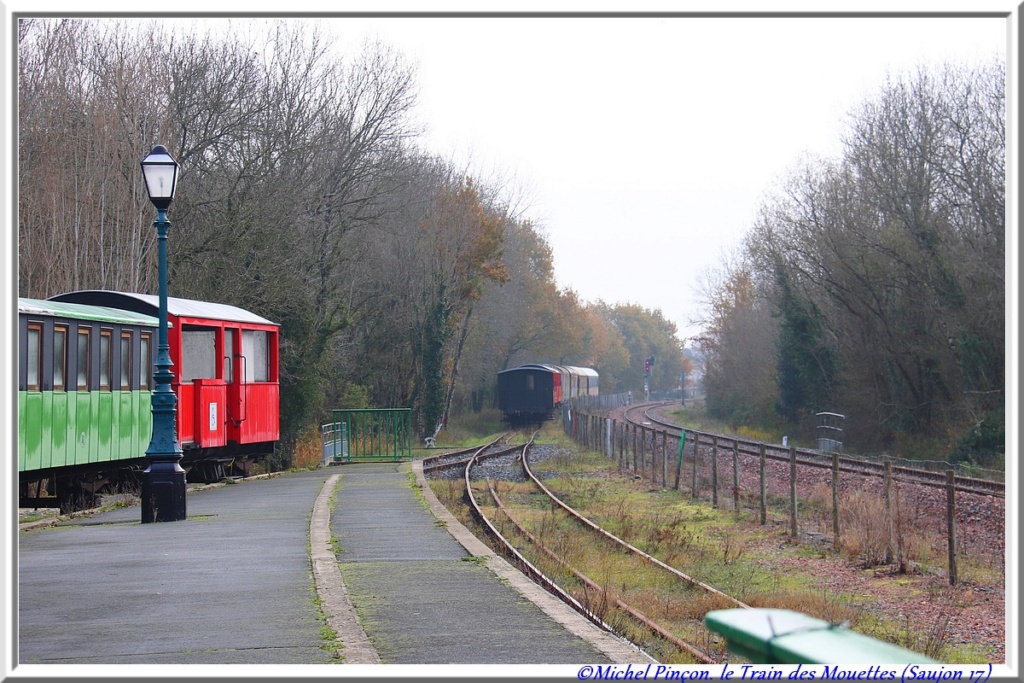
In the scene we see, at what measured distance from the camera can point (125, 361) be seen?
634 inches

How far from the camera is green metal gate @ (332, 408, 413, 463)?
28859 millimetres

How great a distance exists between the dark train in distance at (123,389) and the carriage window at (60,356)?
1 cm

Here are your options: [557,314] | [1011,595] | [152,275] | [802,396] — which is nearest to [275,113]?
[152,275]

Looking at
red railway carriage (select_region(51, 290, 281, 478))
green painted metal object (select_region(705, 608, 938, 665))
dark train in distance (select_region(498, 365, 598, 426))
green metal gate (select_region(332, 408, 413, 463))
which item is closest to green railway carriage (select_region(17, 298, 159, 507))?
red railway carriage (select_region(51, 290, 281, 478))

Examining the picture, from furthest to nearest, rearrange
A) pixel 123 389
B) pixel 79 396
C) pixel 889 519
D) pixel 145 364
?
pixel 145 364 < pixel 123 389 < pixel 79 396 < pixel 889 519

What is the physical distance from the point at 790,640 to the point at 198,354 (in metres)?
17.7

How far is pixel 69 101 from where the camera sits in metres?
22.6

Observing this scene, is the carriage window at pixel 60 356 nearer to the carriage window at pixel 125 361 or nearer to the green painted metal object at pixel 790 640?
the carriage window at pixel 125 361

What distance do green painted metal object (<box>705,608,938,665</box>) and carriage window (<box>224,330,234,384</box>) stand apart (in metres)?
18.3

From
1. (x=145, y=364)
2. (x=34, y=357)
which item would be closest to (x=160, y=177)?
(x=34, y=357)

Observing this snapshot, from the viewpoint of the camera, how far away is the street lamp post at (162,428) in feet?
40.5

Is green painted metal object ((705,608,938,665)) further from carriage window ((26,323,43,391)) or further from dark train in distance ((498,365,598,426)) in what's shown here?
dark train in distance ((498,365,598,426))

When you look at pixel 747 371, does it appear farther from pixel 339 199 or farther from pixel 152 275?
pixel 152 275

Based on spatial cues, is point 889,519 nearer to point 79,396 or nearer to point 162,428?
point 162,428
